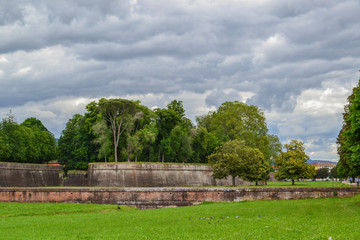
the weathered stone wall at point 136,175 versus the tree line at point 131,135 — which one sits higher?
the tree line at point 131,135

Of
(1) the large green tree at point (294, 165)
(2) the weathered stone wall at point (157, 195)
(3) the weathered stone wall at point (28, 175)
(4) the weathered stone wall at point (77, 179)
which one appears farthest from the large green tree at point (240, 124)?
(2) the weathered stone wall at point (157, 195)

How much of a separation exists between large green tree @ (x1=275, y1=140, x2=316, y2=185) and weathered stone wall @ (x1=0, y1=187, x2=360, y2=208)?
528 inches

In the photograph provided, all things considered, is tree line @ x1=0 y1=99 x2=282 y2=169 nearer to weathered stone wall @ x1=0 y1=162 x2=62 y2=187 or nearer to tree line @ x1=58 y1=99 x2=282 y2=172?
tree line @ x1=58 y1=99 x2=282 y2=172

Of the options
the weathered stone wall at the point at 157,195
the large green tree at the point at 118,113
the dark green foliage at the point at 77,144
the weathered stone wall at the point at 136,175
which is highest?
the large green tree at the point at 118,113

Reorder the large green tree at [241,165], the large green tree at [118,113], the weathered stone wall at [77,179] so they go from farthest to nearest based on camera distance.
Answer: the large green tree at [118,113] → the weathered stone wall at [77,179] → the large green tree at [241,165]

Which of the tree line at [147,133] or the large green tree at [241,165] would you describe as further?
the tree line at [147,133]

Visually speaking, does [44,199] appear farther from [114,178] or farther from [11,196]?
[114,178]

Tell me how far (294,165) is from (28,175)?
1364 inches

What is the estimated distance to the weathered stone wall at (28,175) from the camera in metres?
48.2

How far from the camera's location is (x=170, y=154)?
61.8 metres

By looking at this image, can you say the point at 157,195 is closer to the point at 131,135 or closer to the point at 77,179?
the point at 77,179

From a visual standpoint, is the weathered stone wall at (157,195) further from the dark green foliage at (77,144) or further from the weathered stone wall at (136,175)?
the dark green foliage at (77,144)

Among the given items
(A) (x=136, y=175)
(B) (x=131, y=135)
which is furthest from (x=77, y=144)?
(A) (x=136, y=175)

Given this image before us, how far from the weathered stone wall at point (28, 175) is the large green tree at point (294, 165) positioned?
103 feet
